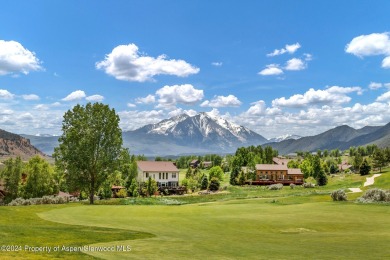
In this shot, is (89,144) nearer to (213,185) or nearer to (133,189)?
(133,189)

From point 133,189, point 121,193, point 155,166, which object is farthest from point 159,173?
point 121,193

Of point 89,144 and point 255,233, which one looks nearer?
point 255,233

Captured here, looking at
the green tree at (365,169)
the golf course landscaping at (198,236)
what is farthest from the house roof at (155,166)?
the golf course landscaping at (198,236)

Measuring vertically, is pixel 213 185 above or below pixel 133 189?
above

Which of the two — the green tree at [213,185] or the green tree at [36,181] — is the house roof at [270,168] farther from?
the green tree at [36,181]

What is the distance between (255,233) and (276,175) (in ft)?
406

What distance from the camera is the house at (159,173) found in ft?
383

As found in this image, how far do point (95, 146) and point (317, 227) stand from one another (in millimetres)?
35029

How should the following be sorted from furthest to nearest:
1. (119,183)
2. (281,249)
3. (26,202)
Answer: (119,183)
(26,202)
(281,249)

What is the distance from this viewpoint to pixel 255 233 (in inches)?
981

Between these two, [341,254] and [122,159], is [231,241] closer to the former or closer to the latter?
[341,254]

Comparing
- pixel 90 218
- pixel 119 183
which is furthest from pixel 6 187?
pixel 90 218

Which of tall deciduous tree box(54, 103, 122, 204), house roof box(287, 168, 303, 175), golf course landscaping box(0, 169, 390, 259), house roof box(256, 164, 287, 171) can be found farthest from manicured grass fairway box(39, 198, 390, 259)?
house roof box(287, 168, 303, 175)

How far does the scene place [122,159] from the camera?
5481 cm
